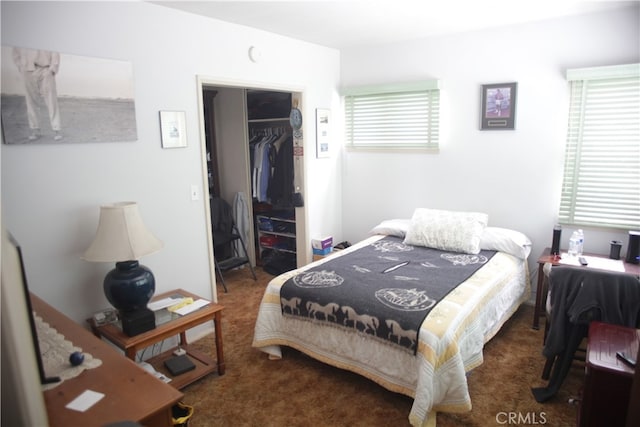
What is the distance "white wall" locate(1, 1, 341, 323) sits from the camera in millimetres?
Answer: 2289

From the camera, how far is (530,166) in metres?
3.65

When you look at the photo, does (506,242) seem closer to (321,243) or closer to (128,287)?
(321,243)

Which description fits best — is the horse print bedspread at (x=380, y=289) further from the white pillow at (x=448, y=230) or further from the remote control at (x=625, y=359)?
the remote control at (x=625, y=359)

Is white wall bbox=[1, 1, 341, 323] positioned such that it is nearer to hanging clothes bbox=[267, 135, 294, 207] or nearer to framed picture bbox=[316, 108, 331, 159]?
framed picture bbox=[316, 108, 331, 159]

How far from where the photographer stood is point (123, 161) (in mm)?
2691

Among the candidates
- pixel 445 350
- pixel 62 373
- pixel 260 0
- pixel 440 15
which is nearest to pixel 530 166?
pixel 440 15

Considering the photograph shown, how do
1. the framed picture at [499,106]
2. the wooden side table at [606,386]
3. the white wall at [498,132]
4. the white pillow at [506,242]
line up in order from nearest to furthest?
the wooden side table at [606,386]
the white wall at [498,132]
the white pillow at [506,242]
the framed picture at [499,106]

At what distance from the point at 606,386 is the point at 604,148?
84.2 inches

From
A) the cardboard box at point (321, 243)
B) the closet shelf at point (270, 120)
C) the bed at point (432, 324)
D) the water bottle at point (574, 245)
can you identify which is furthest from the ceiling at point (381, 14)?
the cardboard box at point (321, 243)

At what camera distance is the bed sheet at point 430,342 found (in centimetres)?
220

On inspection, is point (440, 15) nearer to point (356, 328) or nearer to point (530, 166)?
point (530, 166)

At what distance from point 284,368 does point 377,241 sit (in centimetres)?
156

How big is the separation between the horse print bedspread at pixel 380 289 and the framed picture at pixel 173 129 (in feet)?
4.29

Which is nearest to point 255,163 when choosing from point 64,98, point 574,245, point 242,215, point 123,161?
point 242,215
